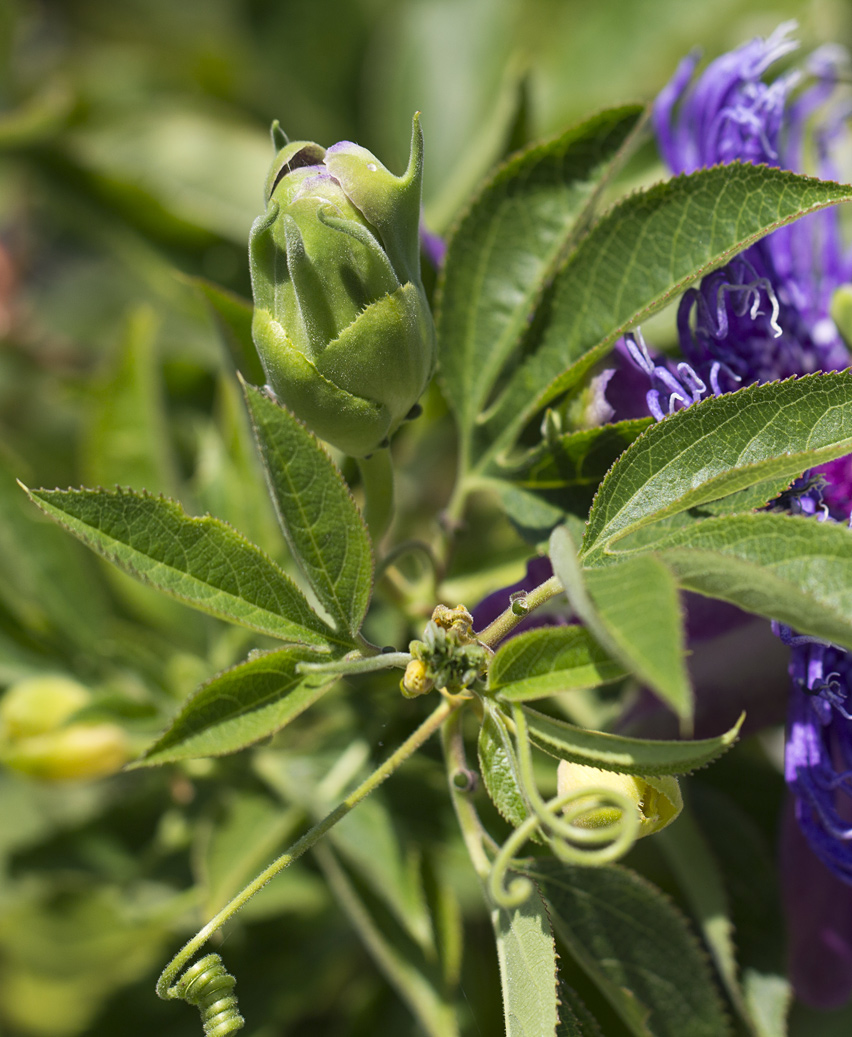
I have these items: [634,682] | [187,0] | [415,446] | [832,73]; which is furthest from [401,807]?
[187,0]

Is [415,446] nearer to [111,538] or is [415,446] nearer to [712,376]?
[712,376]

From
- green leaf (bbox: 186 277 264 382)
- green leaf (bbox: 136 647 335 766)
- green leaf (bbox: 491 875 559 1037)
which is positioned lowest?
green leaf (bbox: 491 875 559 1037)

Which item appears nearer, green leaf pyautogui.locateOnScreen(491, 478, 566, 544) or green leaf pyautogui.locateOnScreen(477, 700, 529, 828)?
green leaf pyautogui.locateOnScreen(477, 700, 529, 828)

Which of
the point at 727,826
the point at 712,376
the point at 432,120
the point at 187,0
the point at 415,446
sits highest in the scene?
the point at 187,0

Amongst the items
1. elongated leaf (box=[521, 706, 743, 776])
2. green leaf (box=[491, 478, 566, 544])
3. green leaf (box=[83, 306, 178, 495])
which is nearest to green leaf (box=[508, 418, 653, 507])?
green leaf (box=[491, 478, 566, 544])

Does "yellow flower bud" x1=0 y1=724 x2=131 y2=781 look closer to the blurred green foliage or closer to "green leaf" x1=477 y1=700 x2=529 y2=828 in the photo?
the blurred green foliage

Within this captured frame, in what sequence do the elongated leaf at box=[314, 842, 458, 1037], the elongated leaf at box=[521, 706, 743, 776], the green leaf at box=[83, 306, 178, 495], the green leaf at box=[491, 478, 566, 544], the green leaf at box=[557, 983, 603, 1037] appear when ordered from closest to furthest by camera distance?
the elongated leaf at box=[521, 706, 743, 776]
the green leaf at box=[557, 983, 603, 1037]
the green leaf at box=[491, 478, 566, 544]
the elongated leaf at box=[314, 842, 458, 1037]
the green leaf at box=[83, 306, 178, 495]
